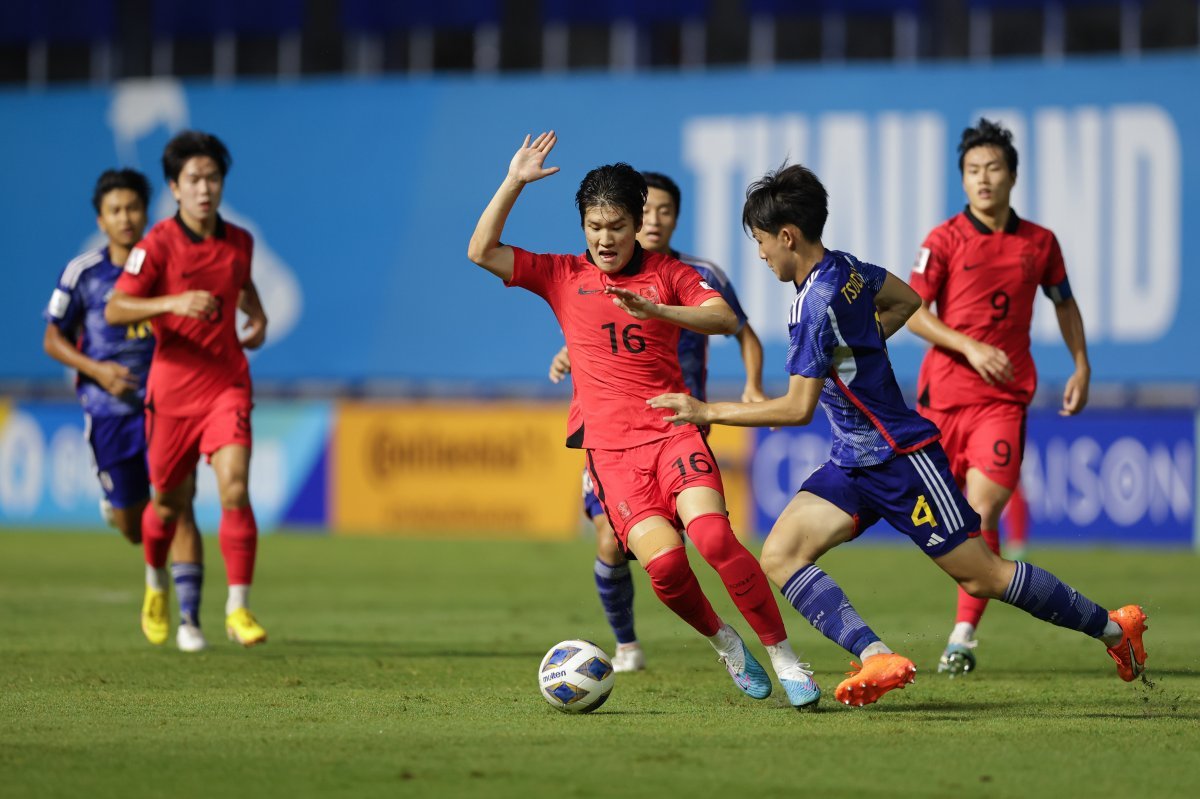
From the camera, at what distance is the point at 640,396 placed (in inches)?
295

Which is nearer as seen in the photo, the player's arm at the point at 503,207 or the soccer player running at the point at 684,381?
the player's arm at the point at 503,207

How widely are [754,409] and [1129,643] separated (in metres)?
1.81

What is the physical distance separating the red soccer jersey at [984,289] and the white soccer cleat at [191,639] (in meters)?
4.08

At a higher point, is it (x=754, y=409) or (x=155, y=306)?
(x=155, y=306)

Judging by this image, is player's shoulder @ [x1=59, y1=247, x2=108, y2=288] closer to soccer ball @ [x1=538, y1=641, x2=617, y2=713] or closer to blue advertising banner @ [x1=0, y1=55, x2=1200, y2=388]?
soccer ball @ [x1=538, y1=641, x2=617, y2=713]

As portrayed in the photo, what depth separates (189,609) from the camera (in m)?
10.1

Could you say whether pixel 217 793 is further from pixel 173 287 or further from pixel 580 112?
pixel 580 112

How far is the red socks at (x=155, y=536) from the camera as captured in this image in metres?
10.2

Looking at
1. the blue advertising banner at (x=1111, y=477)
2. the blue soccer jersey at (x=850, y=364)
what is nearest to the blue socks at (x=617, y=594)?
the blue soccer jersey at (x=850, y=364)

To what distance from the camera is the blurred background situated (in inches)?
770

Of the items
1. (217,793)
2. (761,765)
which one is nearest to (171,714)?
(217,793)

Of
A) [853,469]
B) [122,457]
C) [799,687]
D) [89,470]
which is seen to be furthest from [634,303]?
[89,470]

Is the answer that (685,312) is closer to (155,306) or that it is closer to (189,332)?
(155,306)

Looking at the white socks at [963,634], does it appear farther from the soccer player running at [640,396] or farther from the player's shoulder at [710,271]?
the player's shoulder at [710,271]
